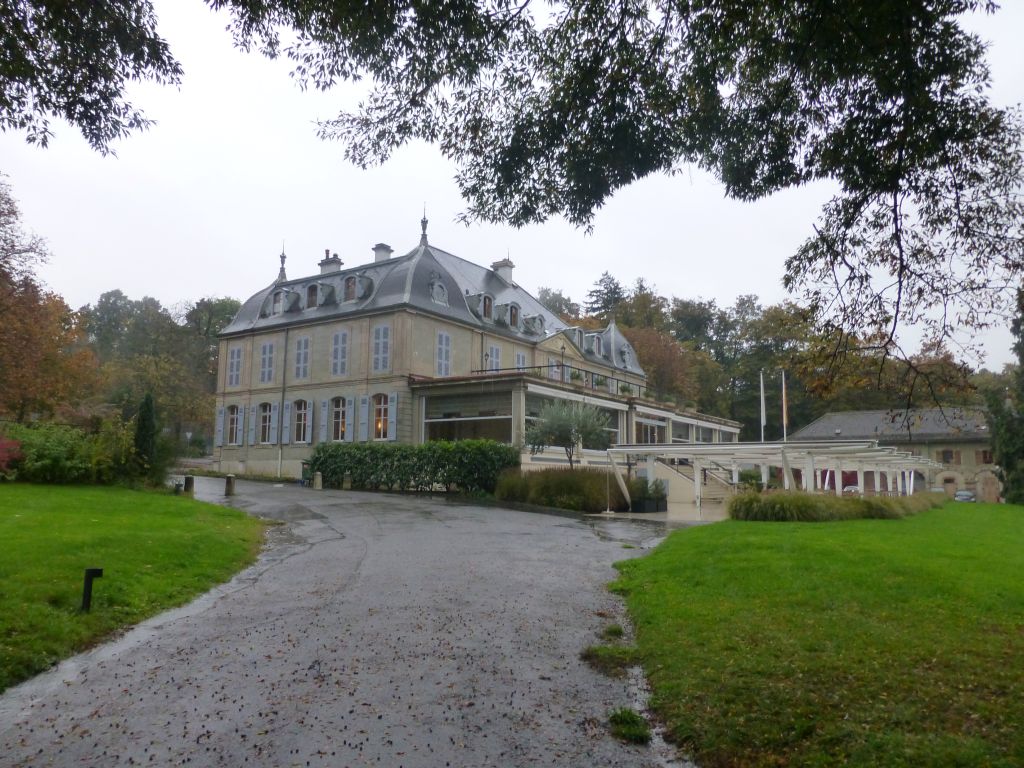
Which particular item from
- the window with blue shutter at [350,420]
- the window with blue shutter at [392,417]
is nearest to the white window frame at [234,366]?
the window with blue shutter at [350,420]

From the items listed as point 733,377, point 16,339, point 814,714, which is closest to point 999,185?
point 814,714

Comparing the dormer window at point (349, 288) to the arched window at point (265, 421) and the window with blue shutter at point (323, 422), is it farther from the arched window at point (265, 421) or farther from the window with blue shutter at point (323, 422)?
the arched window at point (265, 421)

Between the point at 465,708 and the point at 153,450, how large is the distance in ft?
58.0

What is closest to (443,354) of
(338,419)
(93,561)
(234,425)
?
(338,419)

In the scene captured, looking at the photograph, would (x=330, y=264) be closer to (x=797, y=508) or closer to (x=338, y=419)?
(x=338, y=419)

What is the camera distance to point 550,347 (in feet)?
133

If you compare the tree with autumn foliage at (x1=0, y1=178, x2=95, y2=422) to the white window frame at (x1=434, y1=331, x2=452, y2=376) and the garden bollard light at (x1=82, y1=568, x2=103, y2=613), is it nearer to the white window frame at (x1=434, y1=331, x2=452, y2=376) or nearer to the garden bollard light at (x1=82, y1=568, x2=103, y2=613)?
the white window frame at (x1=434, y1=331, x2=452, y2=376)

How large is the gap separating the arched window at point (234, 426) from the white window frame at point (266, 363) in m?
2.10

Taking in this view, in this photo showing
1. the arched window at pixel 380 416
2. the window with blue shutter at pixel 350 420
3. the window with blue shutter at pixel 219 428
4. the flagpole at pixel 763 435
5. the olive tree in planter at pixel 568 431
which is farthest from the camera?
the window with blue shutter at pixel 219 428

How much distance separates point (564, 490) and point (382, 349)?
1288cm

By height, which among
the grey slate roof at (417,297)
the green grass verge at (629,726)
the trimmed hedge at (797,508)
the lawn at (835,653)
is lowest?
the green grass verge at (629,726)

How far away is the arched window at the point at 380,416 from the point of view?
1277 inches

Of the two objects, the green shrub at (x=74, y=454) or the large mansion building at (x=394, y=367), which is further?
the large mansion building at (x=394, y=367)

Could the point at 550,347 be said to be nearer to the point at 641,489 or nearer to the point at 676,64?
the point at 641,489
